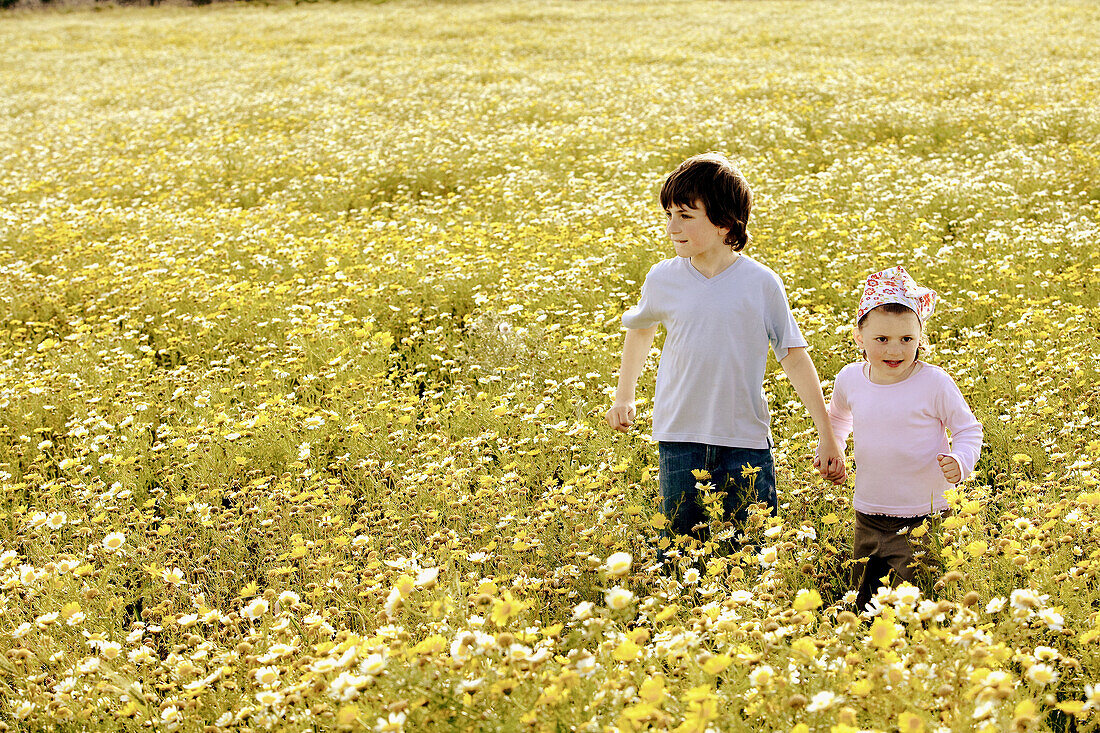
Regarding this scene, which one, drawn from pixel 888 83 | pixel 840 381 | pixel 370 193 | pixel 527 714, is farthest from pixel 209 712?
pixel 888 83

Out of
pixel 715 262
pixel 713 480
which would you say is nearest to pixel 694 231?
pixel 715 262

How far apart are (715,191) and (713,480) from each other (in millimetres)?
1074

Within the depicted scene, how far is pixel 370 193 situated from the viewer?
11062mm

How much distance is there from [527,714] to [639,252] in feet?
19.0

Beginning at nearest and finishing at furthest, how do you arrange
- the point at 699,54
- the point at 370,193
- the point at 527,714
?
the point at 527,714 < the point at 370,193 < the point at 699,54

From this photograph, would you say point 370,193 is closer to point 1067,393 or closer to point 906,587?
point 1067,393

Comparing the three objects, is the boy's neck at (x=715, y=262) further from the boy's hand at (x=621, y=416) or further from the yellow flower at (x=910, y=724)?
the yellow flower at (x=910, y=724)

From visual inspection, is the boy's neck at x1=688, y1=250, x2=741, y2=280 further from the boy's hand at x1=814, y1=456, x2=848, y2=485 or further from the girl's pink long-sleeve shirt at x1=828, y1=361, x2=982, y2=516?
the boy's hand at x1=814, y1=456, x2=848, y2=485

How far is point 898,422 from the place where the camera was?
10.5ft

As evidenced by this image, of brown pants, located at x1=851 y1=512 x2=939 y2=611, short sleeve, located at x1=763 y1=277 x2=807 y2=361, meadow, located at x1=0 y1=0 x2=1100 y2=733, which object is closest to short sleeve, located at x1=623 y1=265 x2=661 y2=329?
short sleeve, located at x1=763 y1=277 x2=807 y2=361

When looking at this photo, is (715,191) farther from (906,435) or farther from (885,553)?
(885,553)

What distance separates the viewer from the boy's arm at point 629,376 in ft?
11.8

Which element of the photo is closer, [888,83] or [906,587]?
[906,587]

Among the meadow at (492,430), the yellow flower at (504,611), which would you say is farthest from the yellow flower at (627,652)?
the yellow flower at (504,611)
